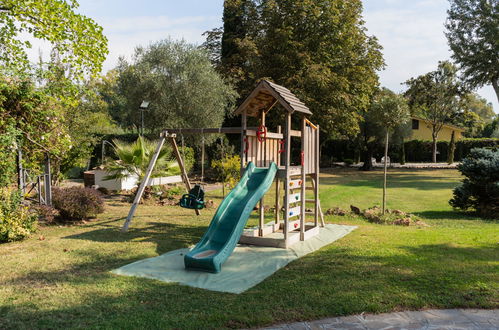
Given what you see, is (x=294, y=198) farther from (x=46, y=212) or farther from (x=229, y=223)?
(x=46, y=212)

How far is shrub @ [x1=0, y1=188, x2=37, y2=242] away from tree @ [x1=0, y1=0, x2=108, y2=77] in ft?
11.3

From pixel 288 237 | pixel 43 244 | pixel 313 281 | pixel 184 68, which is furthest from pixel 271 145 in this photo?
pixel 184 68

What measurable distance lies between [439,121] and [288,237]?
36836mm

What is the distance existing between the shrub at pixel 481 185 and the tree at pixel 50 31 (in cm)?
1085

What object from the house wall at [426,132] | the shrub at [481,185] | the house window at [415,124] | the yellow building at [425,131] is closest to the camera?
the shrub at [481,185]

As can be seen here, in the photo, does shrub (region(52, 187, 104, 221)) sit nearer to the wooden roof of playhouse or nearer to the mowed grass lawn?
the mowed grass lawn

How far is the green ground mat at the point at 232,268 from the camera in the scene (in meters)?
5.33

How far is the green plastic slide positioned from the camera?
5895mm

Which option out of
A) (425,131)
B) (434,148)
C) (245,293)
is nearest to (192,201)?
(245,293)

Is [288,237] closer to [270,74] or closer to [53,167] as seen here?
[53,167]

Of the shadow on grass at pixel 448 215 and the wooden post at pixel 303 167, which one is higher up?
the wooden post at pixel 303 167

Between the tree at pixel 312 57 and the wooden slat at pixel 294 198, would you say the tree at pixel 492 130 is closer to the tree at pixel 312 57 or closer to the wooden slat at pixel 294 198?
the tree at pixel 312 57

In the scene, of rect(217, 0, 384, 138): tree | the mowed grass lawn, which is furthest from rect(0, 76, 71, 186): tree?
rect(217, 0, 384, 138): tree

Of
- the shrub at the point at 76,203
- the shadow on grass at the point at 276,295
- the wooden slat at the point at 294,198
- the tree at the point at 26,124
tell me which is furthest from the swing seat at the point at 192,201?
the tree at the point at 26,124
